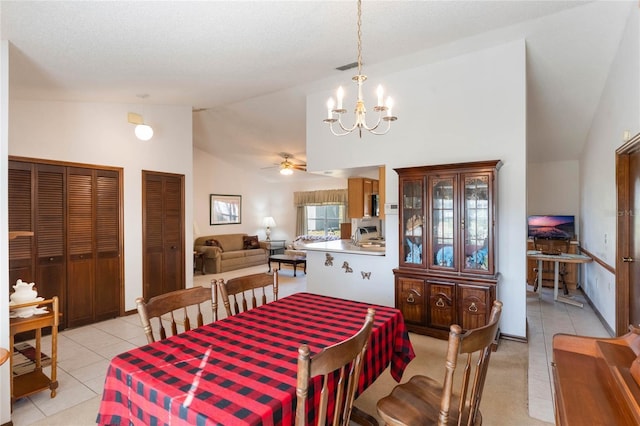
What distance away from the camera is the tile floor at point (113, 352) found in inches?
95.9

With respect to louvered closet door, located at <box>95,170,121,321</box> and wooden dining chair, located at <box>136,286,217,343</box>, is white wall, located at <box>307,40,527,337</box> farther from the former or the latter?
louvered closet door, located at <box>95,170,121,321</box>

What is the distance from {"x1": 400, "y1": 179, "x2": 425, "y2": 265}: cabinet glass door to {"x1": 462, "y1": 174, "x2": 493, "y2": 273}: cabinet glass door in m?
0.44

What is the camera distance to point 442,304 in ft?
11.5

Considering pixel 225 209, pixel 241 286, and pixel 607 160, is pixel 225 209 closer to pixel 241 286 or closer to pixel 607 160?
pixel 241 286

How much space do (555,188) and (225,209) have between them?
24.8 feet

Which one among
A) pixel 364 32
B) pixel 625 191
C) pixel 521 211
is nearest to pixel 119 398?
pixel 364 32

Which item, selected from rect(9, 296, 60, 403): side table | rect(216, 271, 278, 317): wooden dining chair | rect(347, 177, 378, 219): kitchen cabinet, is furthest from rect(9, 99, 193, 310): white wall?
rect(216, 271, 278, 317): wooden dining chair

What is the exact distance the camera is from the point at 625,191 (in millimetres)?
3262

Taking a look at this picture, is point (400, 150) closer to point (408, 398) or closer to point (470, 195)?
point (470, 195)

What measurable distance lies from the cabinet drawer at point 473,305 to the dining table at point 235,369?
1564 mm

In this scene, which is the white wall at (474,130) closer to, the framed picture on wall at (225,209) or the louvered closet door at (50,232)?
the louvered closet door at (50,232)

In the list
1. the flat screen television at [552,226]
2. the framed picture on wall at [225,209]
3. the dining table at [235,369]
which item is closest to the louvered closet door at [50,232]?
the dining table at [235,369]

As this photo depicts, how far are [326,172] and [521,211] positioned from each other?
8.25 ft

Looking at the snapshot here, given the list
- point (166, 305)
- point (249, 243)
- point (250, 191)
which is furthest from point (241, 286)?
point (250, 191)
